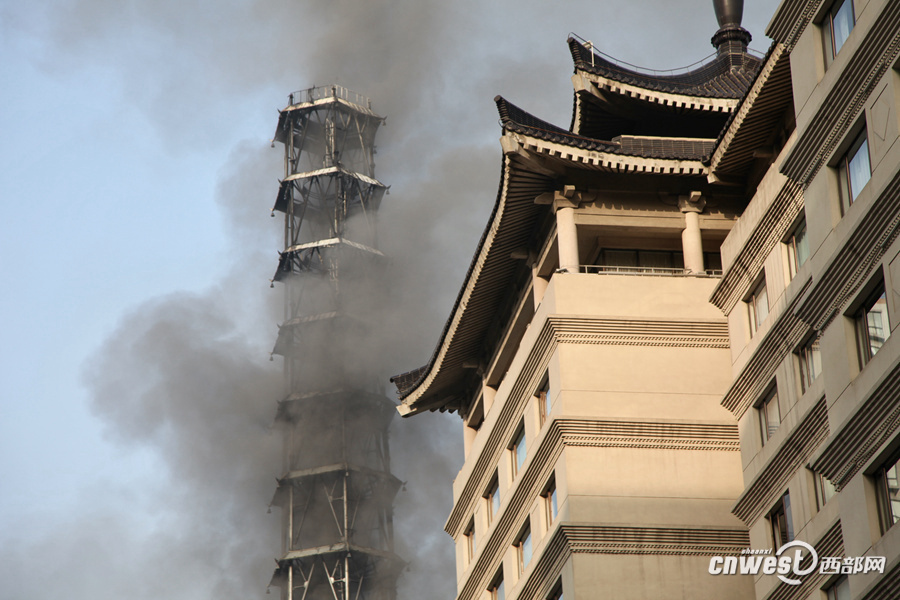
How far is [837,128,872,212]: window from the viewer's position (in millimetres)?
25017

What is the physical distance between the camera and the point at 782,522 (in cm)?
3033

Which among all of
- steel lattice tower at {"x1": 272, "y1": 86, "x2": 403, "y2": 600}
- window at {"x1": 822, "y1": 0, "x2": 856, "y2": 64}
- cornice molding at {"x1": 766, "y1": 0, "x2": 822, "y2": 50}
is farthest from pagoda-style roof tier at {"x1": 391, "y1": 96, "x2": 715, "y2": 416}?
steel lattice tower at {"x1": 272, "y1": 86, "x2": 403, "y2": 600}

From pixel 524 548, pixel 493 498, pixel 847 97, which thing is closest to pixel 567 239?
pixel 524 548

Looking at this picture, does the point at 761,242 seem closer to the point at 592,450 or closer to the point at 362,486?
the point at 592,450

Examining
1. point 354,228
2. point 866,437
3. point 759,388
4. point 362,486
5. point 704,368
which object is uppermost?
point 354,228

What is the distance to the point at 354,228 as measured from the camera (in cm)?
10462

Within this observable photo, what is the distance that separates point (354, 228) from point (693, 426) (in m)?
70.5

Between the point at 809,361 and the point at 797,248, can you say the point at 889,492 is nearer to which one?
the point at 809,361

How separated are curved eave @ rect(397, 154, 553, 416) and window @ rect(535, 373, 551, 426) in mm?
4530

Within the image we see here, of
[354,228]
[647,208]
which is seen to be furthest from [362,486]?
[647,208]

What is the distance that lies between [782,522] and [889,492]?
7.13 metres

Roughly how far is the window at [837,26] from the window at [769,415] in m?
7.57

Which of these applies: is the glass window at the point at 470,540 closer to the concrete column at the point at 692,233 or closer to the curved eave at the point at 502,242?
the curved eave at the point at 502,242

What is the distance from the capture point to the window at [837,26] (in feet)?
85.9
